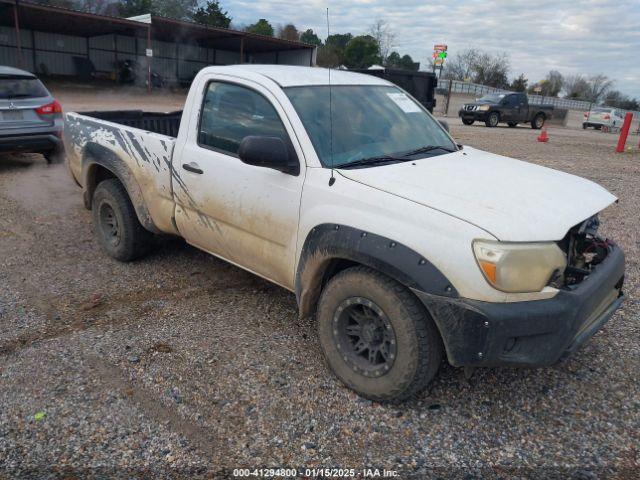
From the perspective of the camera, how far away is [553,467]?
8.23ft

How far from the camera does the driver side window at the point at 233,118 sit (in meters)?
3.44

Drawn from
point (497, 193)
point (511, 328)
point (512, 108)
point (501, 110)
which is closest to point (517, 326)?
→ point (511, 328)

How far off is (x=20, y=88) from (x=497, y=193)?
8045mm

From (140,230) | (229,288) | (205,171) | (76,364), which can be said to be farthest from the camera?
(140,230)

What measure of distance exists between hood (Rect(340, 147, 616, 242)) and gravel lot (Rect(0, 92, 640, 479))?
1.08 meters

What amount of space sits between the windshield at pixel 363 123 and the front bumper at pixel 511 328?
1.18m

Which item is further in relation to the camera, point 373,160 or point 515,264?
point 373,160

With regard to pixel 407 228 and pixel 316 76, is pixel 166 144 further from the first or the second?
pixel 407 228

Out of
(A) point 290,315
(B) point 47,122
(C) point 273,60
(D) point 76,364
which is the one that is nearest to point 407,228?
(A) point 290,315

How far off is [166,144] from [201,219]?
686mm

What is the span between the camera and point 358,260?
2773 millimetres

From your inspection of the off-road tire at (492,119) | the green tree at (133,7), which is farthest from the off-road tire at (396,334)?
the green tree at (133,7)

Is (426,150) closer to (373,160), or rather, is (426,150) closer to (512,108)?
(373,160)

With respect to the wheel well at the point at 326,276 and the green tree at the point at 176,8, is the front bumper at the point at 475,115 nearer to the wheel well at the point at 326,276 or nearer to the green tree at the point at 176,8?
the wheel well at the point at 326,276
